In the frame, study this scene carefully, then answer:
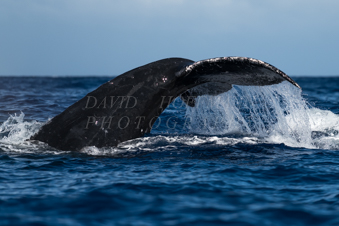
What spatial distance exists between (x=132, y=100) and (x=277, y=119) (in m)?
4.36

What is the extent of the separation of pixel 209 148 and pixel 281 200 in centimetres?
300

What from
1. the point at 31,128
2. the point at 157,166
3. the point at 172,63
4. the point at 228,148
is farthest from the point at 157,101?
the point at 31,128

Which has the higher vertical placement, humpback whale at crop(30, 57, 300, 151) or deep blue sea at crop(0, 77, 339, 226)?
humpback whale at crop(30, 57, 300, 151)

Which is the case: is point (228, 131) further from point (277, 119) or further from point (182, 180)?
Answer: point (182, 180)

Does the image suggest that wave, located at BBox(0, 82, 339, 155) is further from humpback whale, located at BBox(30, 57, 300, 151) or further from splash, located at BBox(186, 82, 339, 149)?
humpback whale, located at BBox(30, 57, 300, 151)

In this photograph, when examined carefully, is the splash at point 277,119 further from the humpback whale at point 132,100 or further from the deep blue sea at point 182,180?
the humpback whale at point 132,100

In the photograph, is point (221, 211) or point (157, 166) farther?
point (157, 166)

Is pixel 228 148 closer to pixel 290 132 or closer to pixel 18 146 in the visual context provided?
pixel 290 132

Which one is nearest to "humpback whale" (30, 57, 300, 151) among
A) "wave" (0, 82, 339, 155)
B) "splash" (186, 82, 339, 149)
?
"wave" (0, 82, 339, 155)

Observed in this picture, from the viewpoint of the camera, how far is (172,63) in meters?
7.23

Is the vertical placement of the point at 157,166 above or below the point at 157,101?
below

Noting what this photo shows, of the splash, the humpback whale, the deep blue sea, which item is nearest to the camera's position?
the deep blue sea

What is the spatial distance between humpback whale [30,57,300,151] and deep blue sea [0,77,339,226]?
22 cm

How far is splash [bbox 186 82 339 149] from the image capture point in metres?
7.89
